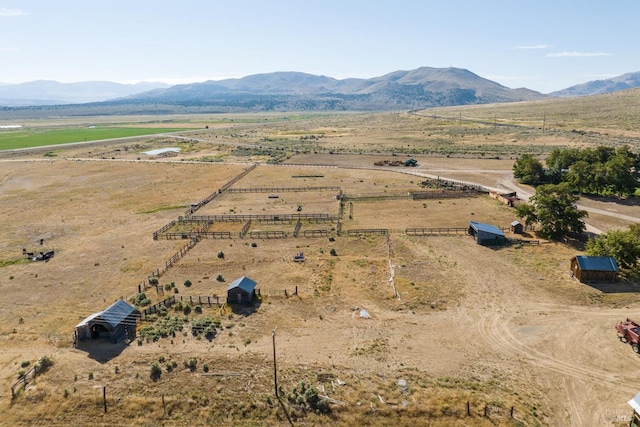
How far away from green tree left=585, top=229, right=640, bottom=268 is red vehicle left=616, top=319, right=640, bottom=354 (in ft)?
39.3

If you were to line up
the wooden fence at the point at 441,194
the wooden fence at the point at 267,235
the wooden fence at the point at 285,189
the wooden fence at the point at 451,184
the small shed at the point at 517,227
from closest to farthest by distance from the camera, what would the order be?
the small shed at the point at 517,227, the wooden fence at the point at 267,235, the wooden fence at the point at 441,194, the wooden fence at the point at 451,184, the wooden fence at the point at 285,189

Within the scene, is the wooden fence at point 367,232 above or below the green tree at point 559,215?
below

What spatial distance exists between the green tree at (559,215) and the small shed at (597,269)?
35.9 ft

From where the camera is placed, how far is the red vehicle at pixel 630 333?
3005 cm

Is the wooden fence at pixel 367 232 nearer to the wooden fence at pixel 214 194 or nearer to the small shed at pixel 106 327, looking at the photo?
the wooden fence at pixel 214 194

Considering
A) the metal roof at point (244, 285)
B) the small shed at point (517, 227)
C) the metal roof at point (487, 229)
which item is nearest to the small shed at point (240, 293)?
the metal roof at point (244, 285)

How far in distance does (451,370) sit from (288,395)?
1152 centimetres

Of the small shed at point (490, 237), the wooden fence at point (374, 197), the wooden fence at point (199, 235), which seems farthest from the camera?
the wooden fence at point (374, 197)

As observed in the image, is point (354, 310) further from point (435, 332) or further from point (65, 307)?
point (65, 307)

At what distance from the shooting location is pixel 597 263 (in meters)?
40.7

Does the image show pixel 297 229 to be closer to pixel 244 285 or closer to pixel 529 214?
pixel 244 285

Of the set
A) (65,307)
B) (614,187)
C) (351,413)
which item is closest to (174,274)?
(65,307)

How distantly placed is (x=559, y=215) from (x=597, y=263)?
1228 cm

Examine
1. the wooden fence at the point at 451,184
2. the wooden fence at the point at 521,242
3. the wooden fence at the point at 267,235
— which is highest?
the wooden fence at the point at 451,184
